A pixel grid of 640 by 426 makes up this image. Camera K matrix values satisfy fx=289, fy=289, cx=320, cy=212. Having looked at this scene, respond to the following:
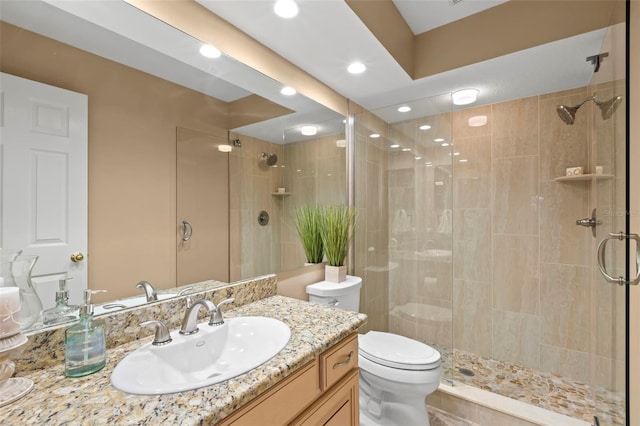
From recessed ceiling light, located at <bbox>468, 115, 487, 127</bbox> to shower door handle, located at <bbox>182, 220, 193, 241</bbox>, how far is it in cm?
242

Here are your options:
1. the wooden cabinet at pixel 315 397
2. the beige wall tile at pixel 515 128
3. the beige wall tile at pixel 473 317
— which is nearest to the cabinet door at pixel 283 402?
the wooden cabinet at pixel 315 397

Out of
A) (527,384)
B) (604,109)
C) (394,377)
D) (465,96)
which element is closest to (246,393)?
(394,377)

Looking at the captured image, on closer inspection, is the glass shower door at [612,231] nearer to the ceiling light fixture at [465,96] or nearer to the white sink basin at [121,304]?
the ceiling light fixture at [465,96]

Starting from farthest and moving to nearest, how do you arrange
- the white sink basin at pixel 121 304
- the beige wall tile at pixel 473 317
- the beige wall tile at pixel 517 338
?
the beige wall tile at pixel 473 317 → the beige wall tile at pixel 517 338 → the white sink basin at pixel 121 304

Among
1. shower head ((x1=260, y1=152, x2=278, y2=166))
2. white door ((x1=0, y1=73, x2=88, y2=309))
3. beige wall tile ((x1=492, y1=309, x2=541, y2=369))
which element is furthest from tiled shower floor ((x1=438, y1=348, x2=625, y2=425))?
white door ((x1=0, y1=73, x2=88, y2=309))

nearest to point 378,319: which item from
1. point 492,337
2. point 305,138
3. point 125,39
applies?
point 492,337

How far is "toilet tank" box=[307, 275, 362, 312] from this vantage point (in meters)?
1.94

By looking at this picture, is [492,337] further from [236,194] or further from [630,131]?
[236,194]

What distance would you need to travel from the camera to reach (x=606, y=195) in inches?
55.2

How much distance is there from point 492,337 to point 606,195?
59.5 inches

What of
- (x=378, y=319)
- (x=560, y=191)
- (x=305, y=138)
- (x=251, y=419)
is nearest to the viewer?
(x=251, y=419)

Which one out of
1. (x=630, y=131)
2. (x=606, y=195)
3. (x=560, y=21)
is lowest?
(x=606, y=195)

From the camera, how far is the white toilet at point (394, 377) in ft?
5.22

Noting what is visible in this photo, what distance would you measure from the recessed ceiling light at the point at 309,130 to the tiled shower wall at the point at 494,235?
1.59 ft
